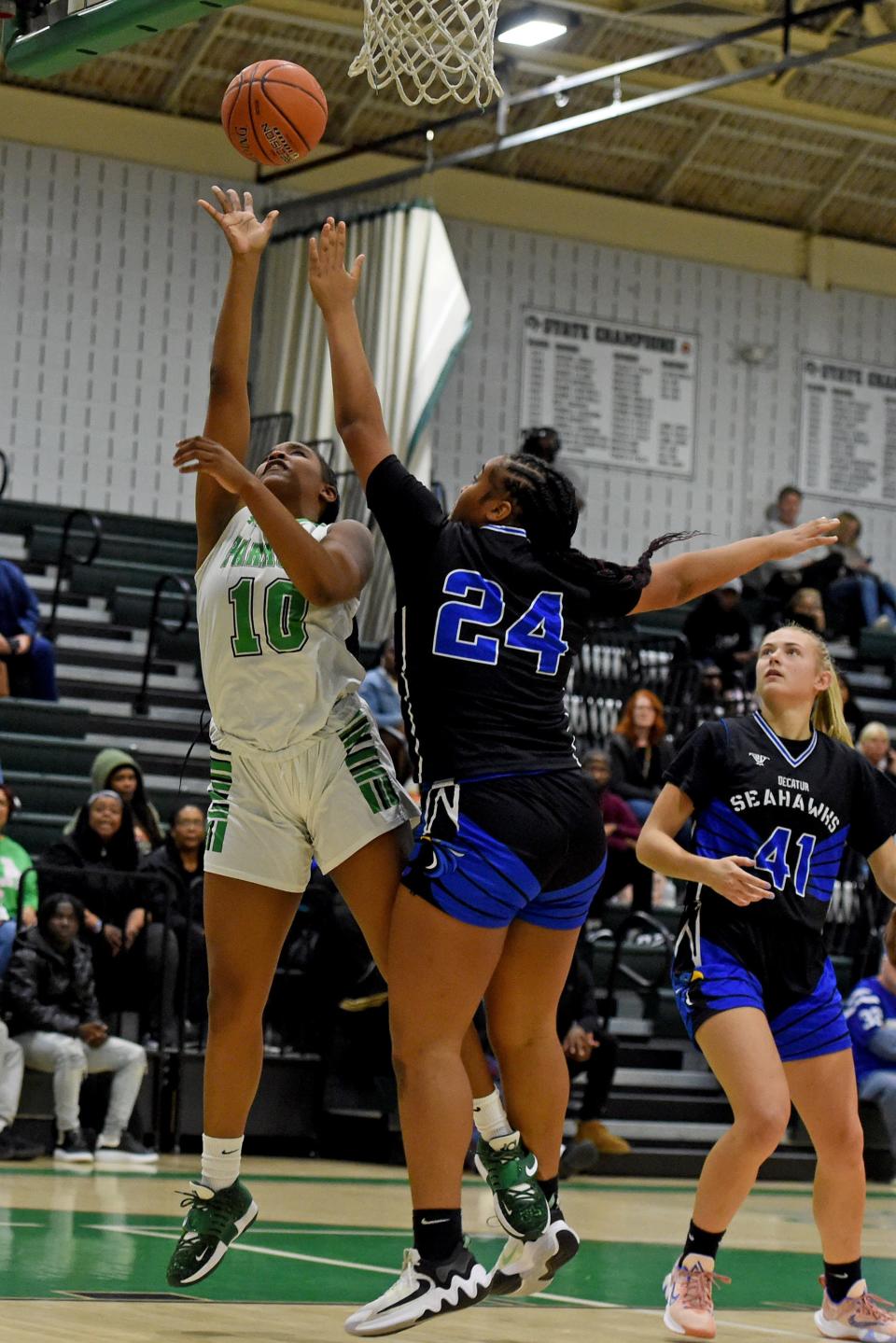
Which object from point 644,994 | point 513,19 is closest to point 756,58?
point 513,19

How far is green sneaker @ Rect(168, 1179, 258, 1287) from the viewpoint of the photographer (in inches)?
188

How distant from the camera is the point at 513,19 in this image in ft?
50.1

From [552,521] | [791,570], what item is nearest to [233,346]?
[552,521]

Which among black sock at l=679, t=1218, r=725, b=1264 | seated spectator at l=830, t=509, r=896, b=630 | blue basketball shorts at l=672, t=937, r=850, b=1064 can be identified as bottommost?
black sock at l=679, t=1218, r=725, b=1264

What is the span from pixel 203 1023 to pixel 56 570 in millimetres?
6077

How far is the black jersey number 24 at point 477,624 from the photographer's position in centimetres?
459

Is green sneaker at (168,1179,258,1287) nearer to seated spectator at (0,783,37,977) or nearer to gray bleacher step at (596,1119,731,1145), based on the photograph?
seated spectator at (0,783,37,977)

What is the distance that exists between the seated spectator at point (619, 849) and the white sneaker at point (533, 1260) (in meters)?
7.57

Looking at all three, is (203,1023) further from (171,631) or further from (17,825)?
(171,631)

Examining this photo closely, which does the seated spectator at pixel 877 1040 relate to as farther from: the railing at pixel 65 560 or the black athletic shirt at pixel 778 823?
the railing at pixel 65 560

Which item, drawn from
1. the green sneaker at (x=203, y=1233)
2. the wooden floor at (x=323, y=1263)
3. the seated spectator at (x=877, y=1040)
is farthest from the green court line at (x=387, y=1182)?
the green sneaker at (x=203, y=1233)

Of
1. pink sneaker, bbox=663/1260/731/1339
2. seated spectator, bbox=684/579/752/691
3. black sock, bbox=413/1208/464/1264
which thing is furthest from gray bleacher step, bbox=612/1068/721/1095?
black sock, bbox=413/1208/464/1264

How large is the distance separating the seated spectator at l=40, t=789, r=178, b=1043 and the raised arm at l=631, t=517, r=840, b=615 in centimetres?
574

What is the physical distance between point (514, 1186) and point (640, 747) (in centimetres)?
960
